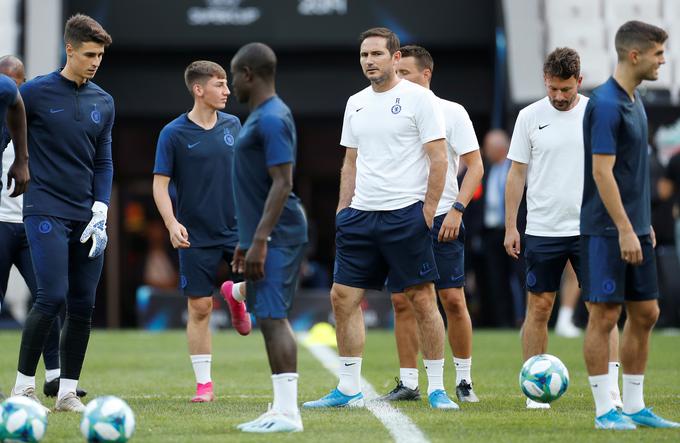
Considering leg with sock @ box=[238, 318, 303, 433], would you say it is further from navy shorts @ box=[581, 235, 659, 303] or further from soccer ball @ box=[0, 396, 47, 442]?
navy shorts @ box=[581, 235, 659, 303]

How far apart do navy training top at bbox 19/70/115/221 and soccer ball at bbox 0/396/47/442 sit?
→ 6.07 ft

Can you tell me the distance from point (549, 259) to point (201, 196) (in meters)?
2.45

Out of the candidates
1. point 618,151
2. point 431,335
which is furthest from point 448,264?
point 618,151

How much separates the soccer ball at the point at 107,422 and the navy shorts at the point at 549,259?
3.22 metres

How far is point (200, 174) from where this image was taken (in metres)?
9.27

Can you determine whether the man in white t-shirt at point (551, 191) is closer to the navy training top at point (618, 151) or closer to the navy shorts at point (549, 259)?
the navy shorts at point (549, 259)

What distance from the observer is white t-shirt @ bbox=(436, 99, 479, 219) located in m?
9.15

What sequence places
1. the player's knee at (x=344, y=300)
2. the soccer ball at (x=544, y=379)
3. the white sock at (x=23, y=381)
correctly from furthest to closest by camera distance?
1. the player's knee at (x=344, y=300)
2. the white sock at (x=23, y=381)
3. the soccer ball at (x=544, y=379)

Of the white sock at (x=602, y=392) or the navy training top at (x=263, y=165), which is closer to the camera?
the navy training top at (x=263, y=165)

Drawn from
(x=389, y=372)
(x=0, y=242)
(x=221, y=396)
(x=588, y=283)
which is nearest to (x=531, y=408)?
(x=588, y=283)

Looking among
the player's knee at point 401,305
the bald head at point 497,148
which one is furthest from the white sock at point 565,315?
the player's knee at point 401,305

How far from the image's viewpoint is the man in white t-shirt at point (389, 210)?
848 cm

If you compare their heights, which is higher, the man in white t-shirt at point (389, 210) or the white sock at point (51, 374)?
the man in white t-shirt at point (389, 210)

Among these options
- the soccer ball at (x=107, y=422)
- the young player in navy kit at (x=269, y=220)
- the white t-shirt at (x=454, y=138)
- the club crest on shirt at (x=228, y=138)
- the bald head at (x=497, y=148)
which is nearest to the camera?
the soccer ball at (x=107, y=422)
